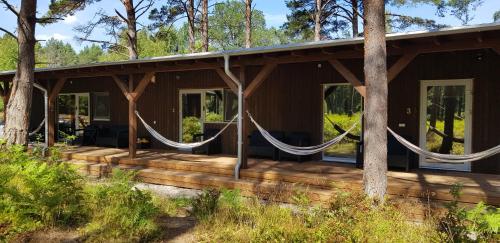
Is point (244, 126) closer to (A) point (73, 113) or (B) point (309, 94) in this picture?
(B) point (309, 94)

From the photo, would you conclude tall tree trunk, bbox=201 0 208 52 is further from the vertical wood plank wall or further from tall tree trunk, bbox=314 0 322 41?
the vertical wood plank wall

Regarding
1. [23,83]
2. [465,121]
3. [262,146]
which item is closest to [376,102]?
[465,121]

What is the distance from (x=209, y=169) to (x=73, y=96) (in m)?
6.98

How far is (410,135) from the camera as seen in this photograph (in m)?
7.52

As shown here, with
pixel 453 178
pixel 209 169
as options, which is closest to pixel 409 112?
pixel 453 178

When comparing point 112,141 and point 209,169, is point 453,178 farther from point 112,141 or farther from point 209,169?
point 112,141

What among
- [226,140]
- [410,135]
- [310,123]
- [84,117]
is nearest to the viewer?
[410,135]

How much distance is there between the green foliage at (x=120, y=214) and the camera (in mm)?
4121

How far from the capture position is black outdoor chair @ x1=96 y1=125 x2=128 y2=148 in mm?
11002

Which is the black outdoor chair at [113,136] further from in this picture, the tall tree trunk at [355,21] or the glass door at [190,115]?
the tall tree trunk at [355,21]

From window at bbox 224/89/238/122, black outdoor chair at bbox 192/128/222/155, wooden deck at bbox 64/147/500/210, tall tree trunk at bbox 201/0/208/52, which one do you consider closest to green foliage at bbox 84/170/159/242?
wooden deck at bbox 64/147/500/210

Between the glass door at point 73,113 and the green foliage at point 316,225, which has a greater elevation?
the glass door at point 73,113

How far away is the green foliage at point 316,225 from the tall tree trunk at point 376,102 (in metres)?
0.60

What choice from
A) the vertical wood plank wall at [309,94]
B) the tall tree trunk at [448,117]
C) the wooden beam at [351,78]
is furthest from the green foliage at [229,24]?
the wooden beam at [351,78]
